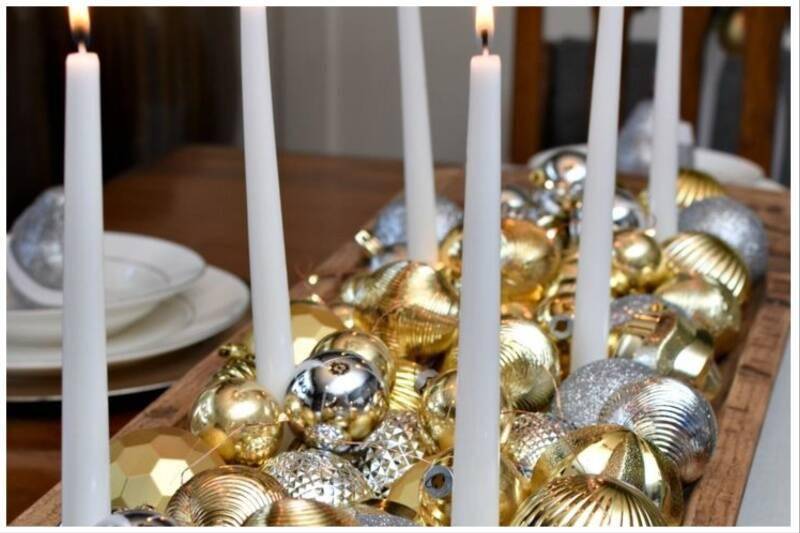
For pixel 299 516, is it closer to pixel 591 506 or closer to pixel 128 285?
pixel 591 506

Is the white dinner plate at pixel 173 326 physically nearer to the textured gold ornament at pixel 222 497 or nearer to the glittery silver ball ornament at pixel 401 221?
the glittery silver ball ornament at pixel 401 221

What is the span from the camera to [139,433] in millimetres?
496

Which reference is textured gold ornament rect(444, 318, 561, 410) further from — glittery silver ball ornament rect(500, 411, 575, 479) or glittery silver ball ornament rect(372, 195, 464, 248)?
glittery silver ball ornament rect(372, 195, 464, 248)

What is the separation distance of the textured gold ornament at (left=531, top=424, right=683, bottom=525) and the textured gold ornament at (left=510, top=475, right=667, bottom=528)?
3cm

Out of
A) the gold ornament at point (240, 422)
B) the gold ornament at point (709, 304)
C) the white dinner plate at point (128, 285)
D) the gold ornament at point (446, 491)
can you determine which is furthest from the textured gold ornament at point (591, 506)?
the white dinner plate at point (128, 285)

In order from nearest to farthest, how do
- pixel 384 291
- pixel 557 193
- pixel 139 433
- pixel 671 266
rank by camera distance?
pixel 139 433
pixel 384 291
pixel 671 266
pixel 557 193

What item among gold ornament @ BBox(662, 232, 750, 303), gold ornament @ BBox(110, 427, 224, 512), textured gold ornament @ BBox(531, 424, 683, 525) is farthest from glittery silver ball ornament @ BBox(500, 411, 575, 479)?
gold ornament @ BBox(662, 232, 750, 303)

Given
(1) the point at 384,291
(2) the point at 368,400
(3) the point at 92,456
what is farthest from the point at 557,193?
(3) the point at 92,456

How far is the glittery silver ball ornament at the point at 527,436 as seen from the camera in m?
0.49

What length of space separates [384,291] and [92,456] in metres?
0.26

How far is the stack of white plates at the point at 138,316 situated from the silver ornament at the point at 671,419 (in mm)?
279

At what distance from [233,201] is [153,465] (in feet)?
2.12

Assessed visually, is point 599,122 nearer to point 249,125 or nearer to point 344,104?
point 249,125

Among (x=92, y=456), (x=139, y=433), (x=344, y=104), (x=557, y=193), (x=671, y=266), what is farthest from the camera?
(x=344, y=104)
